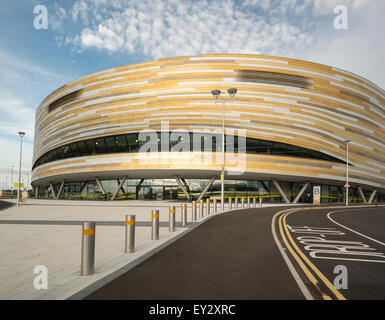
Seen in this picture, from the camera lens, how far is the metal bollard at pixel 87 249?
4.38 m

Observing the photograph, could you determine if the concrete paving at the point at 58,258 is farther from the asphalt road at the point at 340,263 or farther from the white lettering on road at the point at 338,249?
the white lettering on road at the point at 338,249

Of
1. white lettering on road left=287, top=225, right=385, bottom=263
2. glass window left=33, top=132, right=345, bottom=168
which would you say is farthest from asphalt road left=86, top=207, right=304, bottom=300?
glass window left=33, top=132, right=345, bottom=168

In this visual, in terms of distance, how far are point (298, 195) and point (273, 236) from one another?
92.5ft

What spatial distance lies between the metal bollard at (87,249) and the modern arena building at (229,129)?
988 inches

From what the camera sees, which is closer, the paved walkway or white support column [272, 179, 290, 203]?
the paved walkway

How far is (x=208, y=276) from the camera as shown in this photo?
4383 millimetres

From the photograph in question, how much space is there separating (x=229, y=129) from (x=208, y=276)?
91.8ft

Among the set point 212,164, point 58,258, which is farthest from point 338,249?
point 212,164

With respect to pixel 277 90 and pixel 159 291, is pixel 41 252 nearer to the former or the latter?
pixel 159 291

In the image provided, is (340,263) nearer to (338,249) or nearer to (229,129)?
(338,249)

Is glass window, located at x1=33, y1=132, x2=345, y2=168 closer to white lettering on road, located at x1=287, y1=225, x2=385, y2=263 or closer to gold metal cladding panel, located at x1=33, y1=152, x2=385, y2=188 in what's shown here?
gold metal cladding panel, located at x1=33, y1=152, x2=385, y2=188

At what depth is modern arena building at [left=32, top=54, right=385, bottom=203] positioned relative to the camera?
31.1 m

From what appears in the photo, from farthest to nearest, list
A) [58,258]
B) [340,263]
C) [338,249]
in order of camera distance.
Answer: [338,249]
[58,258]
[340,263]

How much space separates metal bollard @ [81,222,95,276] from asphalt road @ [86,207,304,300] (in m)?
0.55
